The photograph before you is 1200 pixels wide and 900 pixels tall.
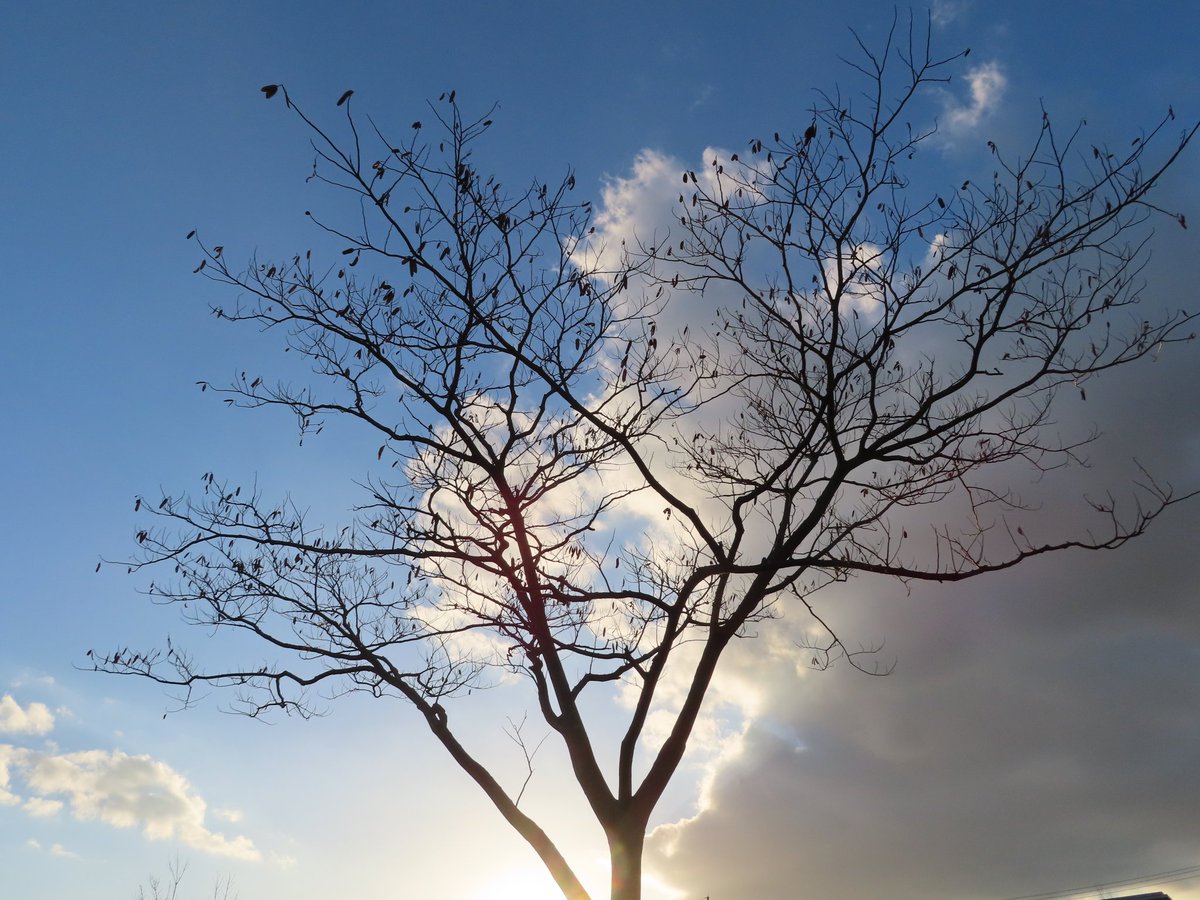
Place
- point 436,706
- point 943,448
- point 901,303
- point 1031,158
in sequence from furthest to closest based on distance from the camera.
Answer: point 436,706 < point 943,448 < point 901,303 < point 1031,158

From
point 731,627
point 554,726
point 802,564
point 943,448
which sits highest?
point 943,448

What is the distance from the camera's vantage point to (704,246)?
8.33 m

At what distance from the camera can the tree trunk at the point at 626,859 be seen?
7.67m

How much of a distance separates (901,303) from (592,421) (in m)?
3.10

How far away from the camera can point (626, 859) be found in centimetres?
776

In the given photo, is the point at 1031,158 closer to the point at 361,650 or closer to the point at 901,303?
the point at 901,303

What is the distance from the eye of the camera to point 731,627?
323 inches

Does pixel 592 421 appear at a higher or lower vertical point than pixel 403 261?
lower

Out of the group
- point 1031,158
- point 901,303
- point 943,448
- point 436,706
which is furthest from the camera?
point 436,706

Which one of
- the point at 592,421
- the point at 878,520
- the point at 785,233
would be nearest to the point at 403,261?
the point at 592,421

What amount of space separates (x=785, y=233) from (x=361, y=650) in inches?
246

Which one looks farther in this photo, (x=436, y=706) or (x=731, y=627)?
(x=436, y=706)

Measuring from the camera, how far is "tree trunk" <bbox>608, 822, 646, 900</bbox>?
7672mm

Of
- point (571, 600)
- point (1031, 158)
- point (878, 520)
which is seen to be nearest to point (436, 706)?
point (571, 600)
